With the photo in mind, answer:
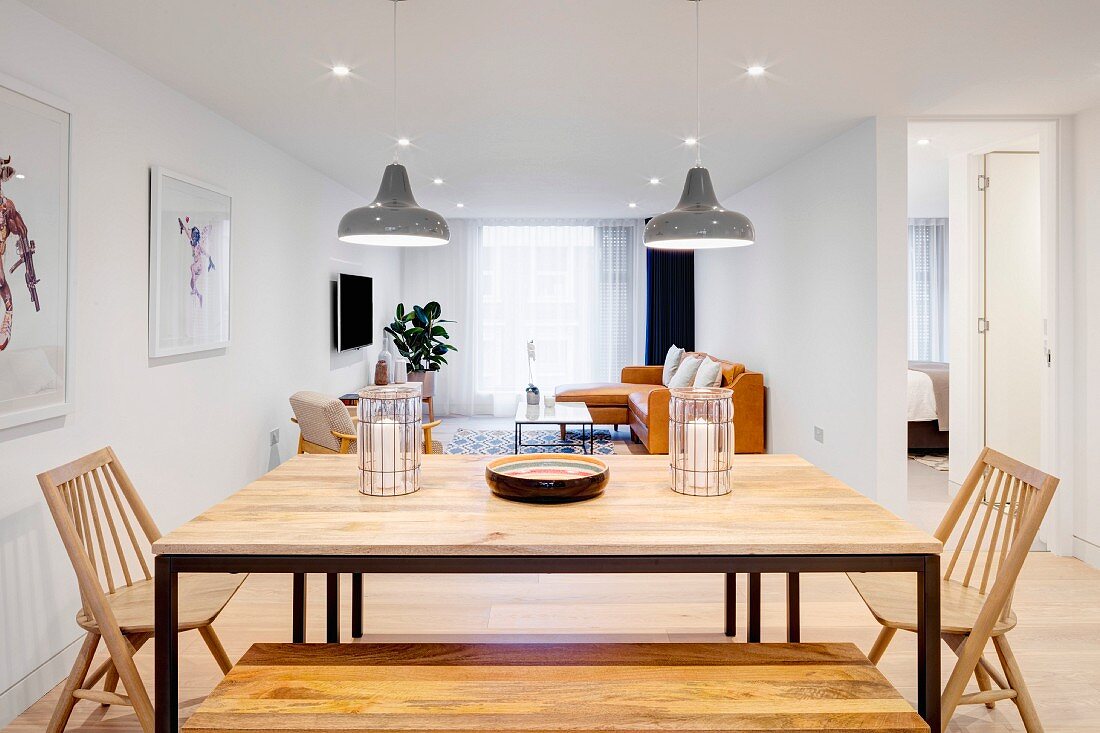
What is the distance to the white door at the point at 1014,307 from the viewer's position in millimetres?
4953

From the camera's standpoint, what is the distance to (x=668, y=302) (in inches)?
340

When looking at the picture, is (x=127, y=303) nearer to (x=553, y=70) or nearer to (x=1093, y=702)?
(x=553, y=70)

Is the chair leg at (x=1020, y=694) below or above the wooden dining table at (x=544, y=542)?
below

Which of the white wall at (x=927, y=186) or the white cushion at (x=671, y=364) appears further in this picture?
the white cushion at (x=671, y=364)

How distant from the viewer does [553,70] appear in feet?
10.5

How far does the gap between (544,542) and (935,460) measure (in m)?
5.87

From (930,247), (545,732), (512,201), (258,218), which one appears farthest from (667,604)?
(930,247)

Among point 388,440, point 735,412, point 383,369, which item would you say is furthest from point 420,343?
point 388,440

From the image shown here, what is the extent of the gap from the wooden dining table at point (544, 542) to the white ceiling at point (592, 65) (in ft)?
5.78

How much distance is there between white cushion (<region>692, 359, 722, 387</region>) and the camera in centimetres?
594

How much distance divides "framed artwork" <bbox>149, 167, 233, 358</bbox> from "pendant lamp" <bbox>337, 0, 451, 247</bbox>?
1.60 m

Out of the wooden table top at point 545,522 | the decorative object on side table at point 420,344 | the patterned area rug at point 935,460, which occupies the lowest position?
the patterned area rug at point 935,460

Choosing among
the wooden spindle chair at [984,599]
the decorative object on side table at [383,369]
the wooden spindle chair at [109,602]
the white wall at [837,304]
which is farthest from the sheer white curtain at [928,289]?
the wooden spindle chair at [109,602]

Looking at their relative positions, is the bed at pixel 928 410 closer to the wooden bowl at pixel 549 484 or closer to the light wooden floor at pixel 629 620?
the light wooden floor at pixel 629 620
